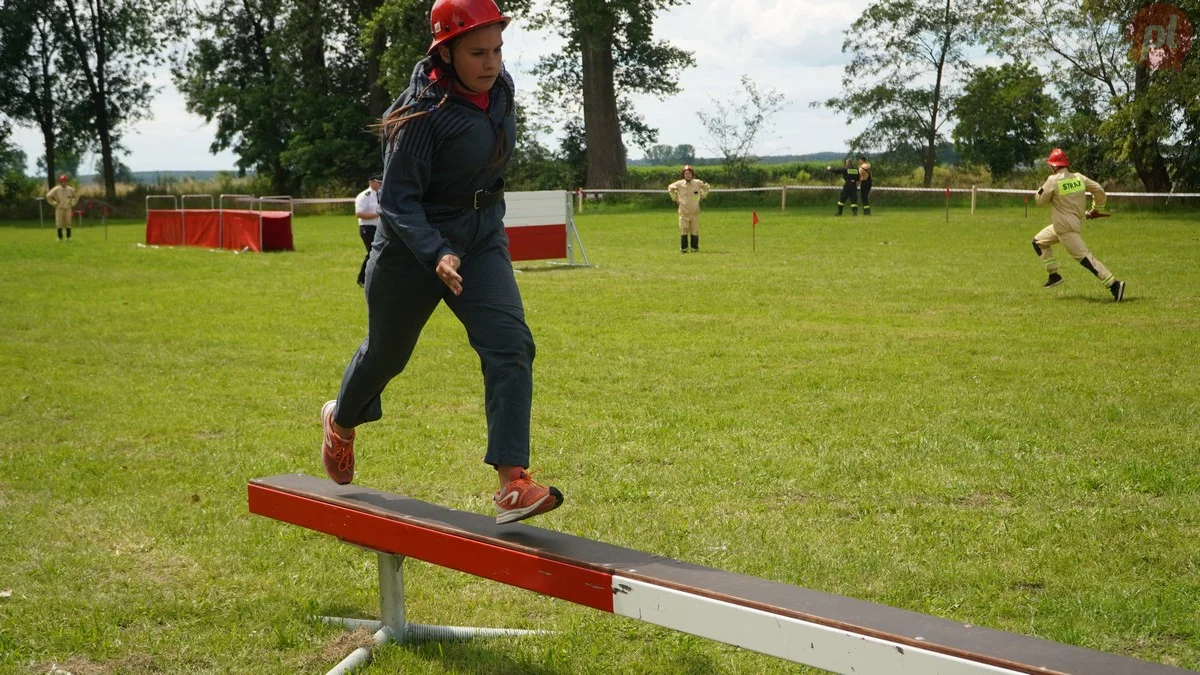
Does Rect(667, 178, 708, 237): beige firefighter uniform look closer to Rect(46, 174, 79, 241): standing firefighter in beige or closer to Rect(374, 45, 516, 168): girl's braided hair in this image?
Rect(46, 174, 79, 241): standing firefighter in beige

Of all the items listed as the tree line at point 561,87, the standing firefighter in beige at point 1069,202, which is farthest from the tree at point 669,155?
the standing firefighter in beige at point 1069,202

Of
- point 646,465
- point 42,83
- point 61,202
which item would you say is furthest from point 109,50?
point 646,465

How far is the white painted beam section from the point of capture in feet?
9.68

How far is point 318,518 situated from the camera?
4.70 meters

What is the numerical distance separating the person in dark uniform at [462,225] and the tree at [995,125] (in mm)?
46218

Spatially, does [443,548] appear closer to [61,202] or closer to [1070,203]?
[1070,203]

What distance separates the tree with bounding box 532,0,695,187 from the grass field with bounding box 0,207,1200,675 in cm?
3344

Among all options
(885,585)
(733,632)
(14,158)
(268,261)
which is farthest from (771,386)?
(14,158)

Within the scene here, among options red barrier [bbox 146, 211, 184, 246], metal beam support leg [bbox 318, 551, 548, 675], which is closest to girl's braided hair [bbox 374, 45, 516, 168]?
metal beam support leg [bbox 318, 551, 548, 675]

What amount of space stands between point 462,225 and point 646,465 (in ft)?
10.4

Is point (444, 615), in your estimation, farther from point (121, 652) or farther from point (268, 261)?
point (268, 261)

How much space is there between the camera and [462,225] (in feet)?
14.2

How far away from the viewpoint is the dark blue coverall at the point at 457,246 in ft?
13.7

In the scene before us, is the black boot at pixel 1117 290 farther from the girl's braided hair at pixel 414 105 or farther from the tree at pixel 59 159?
the tree at pixel 59 159
